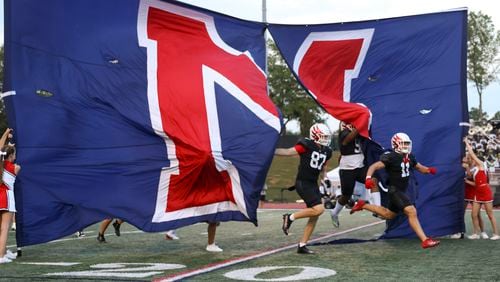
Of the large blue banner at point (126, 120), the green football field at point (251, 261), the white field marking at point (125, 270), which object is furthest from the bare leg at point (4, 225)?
the white field marking at point (125, 270)

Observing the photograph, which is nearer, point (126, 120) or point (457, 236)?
point (126, 120)

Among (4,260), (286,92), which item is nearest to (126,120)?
(4,260)

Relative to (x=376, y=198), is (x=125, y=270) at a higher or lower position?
lower

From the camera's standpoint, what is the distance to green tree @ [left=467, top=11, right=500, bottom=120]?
42406 millimetres

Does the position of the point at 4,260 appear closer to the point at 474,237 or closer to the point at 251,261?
the point at 251,261

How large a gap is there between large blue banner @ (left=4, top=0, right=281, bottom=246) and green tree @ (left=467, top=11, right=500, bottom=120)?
3765 centimetres

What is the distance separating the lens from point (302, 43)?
8.84 meters

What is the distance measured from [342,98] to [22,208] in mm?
4346

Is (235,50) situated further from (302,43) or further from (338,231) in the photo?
Result: (338,231)

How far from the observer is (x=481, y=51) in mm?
42719

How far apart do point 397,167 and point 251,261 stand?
2.26 m

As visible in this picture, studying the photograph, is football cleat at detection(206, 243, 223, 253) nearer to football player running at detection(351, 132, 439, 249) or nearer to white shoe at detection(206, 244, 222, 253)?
white shoe at detection(206, 244, 222, 253)

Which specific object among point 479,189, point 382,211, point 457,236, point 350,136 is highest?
point 350,136

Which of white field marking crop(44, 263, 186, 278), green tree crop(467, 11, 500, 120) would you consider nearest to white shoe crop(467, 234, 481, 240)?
white field marking crop(44, 263, 186, 278)
